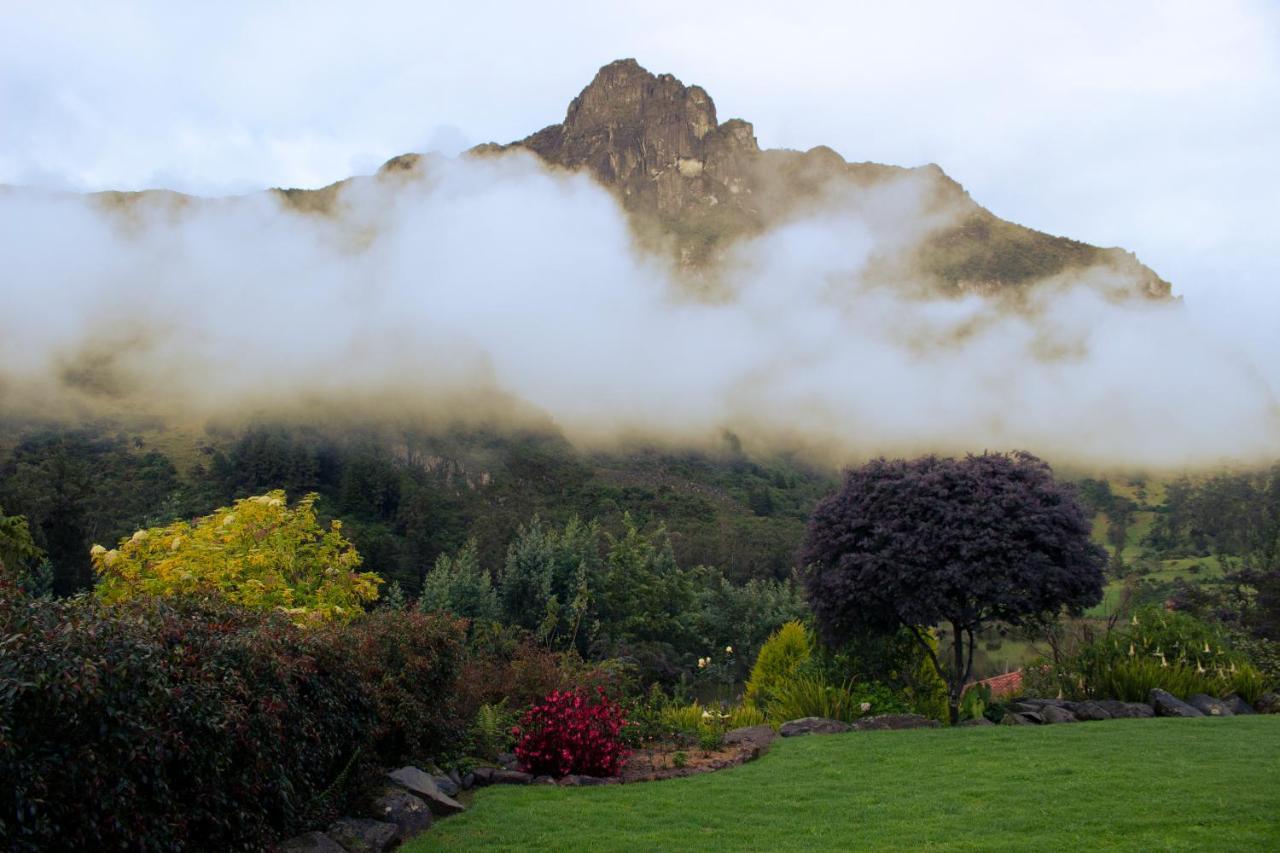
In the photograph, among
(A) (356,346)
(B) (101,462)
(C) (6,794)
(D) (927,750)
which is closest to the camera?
(C) (6,794)

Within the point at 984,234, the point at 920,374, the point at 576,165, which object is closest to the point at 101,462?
the point at 920,374

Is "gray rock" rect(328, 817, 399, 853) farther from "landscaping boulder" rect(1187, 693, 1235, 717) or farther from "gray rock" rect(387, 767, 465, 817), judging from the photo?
"landscaping boulder" rect(1187, 693, 1235, 717)

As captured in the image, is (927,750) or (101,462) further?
(101,462)

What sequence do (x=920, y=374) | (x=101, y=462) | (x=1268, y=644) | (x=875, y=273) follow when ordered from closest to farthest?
(x=1268, y=644), (x=101, y=462), (x=920, y=374), (x=875, y=273)

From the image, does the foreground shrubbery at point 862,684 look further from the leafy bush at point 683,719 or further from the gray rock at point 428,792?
the gray rock at point 428,792

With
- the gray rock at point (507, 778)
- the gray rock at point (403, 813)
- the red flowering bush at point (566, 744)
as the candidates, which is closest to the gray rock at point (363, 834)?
the gray rock at point (403, 813)

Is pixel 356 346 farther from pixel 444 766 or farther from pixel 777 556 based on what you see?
pixel 444 766

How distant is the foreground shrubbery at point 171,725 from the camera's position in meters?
5.06

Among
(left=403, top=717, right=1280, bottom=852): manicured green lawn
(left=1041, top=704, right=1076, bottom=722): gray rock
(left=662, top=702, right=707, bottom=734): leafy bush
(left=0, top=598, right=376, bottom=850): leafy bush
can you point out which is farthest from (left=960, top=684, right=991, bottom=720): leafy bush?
(left=0, top=598, right=376, bottom=850): leafy bush

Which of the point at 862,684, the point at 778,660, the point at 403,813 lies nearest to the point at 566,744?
the point at 403,813

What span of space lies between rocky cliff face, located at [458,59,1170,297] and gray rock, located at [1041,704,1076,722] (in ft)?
528

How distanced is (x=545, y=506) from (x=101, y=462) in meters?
29.4

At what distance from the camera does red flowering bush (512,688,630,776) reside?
36.9 feet

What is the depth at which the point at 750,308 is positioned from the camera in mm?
174500
